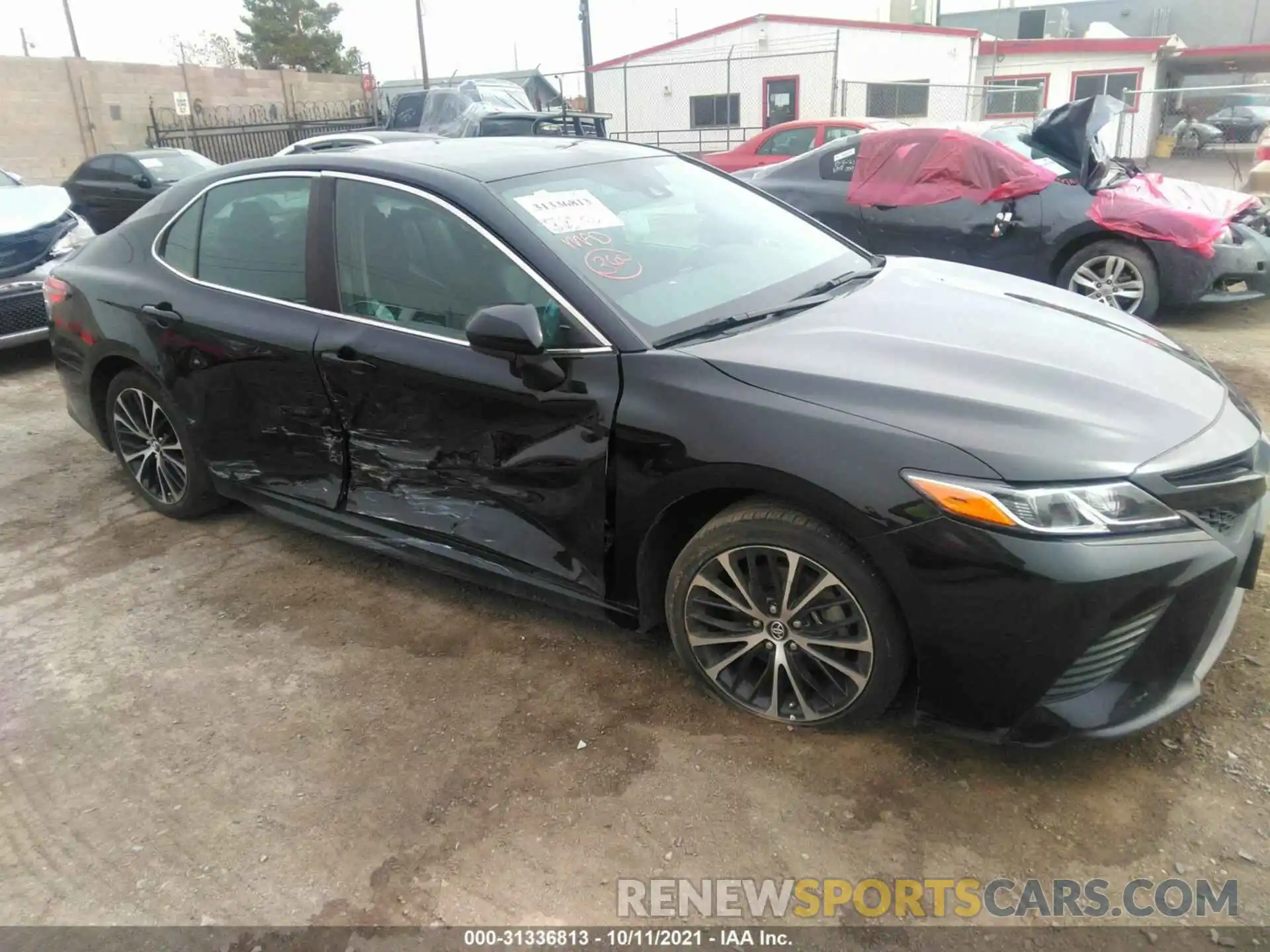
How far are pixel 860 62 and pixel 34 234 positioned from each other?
829 inches

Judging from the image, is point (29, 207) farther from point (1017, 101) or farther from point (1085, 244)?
point (1017, 101)

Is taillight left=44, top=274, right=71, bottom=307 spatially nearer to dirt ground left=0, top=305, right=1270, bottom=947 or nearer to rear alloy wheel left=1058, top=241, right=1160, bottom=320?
dirt ground left=0, top=305, right=1270, bottom=947

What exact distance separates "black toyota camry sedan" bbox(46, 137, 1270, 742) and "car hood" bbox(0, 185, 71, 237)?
4087 mm

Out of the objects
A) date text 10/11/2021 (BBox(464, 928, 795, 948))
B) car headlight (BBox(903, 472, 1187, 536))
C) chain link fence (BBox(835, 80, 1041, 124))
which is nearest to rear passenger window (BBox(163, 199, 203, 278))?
date text 10/11/2021 (BBox(464, 928, 795, 948))

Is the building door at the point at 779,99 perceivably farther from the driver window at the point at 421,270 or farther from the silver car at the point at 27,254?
the driver window at the point at 421,270

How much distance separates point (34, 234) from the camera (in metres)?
7.17

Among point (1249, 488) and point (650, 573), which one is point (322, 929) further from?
point (1249, 488)

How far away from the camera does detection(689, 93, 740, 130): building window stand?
2409 cm

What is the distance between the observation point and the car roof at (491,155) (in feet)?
10.6

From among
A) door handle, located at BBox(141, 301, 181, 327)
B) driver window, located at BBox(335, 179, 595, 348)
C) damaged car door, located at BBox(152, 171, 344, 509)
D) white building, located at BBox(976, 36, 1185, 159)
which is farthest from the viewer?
white building, located at BBox(976, 36, 1185, 159)

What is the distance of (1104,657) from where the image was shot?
225 cm

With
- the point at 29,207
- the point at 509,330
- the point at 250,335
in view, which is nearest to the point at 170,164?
the point at 29,207

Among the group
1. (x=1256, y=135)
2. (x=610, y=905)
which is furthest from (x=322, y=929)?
(x=1256, y=135)

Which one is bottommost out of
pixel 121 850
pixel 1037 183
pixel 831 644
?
pixel 121 850
